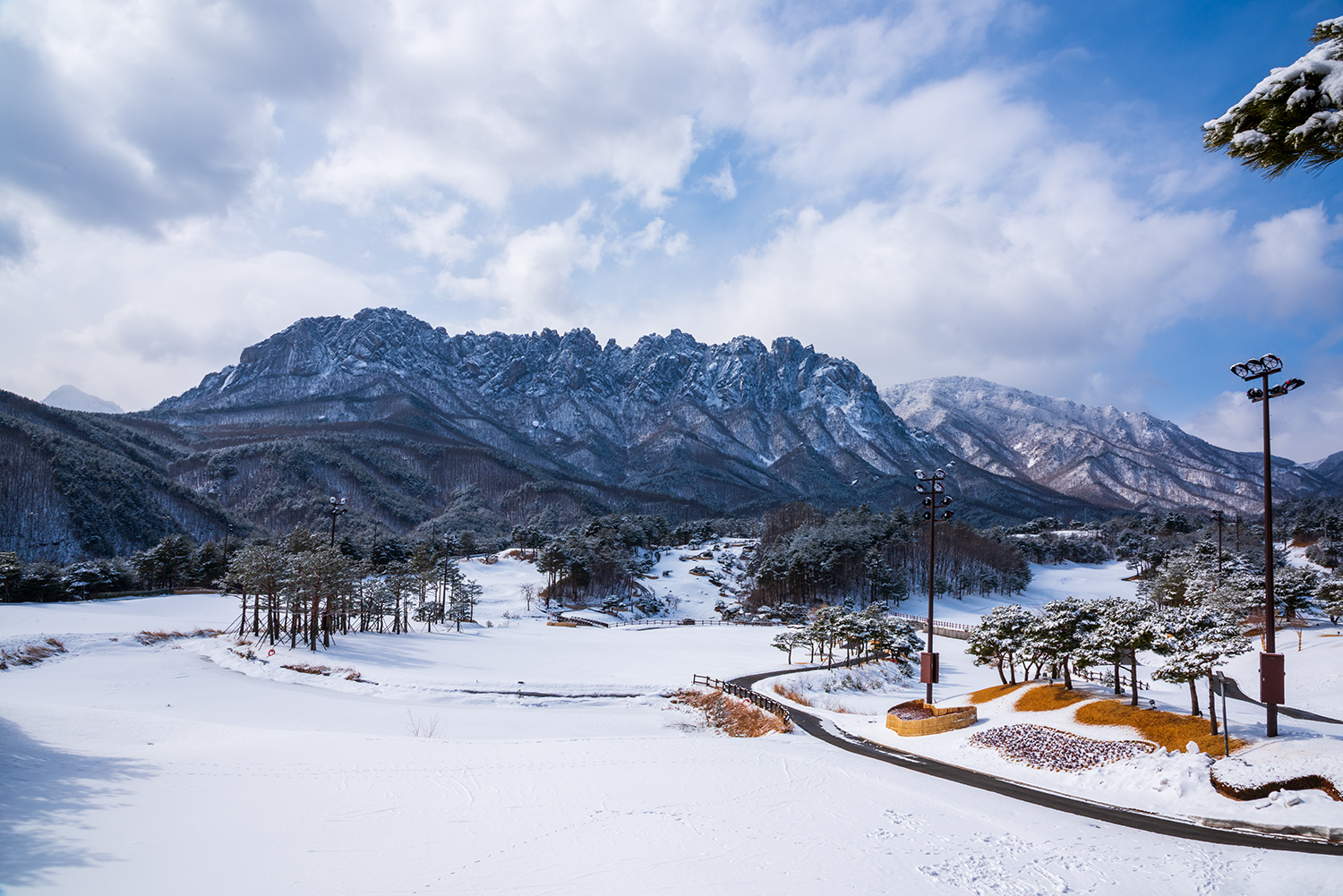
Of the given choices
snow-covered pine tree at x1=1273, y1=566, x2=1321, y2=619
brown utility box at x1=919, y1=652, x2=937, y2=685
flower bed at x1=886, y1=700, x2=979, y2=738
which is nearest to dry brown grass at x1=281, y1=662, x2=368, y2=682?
flower bed at x1=886, y1=700, x2=979, y2=738

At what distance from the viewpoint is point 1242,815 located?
1164 cm

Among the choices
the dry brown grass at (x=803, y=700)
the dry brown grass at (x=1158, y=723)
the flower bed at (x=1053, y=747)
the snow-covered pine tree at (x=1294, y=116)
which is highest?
the snow-covered pine tree at (x=1294, y=116)

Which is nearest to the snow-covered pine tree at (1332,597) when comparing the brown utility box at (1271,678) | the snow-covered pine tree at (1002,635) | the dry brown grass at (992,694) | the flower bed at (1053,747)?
the snow-covered pine tree at (1002,635)

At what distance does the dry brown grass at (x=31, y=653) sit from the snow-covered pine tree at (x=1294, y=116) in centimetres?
4249

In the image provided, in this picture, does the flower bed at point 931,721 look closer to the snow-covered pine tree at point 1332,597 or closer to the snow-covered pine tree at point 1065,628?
the snow-covered pine tree at point 1065,628

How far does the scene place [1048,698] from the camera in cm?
2028

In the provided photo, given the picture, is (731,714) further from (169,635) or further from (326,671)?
(169,635)

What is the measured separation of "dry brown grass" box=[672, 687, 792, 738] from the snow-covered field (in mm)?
1388

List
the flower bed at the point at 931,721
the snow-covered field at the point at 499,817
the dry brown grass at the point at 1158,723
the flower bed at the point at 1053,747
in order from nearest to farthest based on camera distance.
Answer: the snow-covered field at the point at 499,817 → the dry brown grass at the point at 1158,723 → the flower bed at the point at 1053,747 → the flower bed at the point at 931,721

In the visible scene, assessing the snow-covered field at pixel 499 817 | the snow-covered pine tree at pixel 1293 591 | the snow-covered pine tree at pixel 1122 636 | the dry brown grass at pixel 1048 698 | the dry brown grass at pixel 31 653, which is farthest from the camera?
the snow-covered pine tree at pixel 1293 591

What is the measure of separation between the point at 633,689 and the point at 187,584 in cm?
6769

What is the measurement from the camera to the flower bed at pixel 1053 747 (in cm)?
1516

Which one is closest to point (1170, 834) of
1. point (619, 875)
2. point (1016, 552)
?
point (619, 875)

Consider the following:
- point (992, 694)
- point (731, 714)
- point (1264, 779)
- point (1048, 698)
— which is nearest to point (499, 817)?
point (1264, 779)
